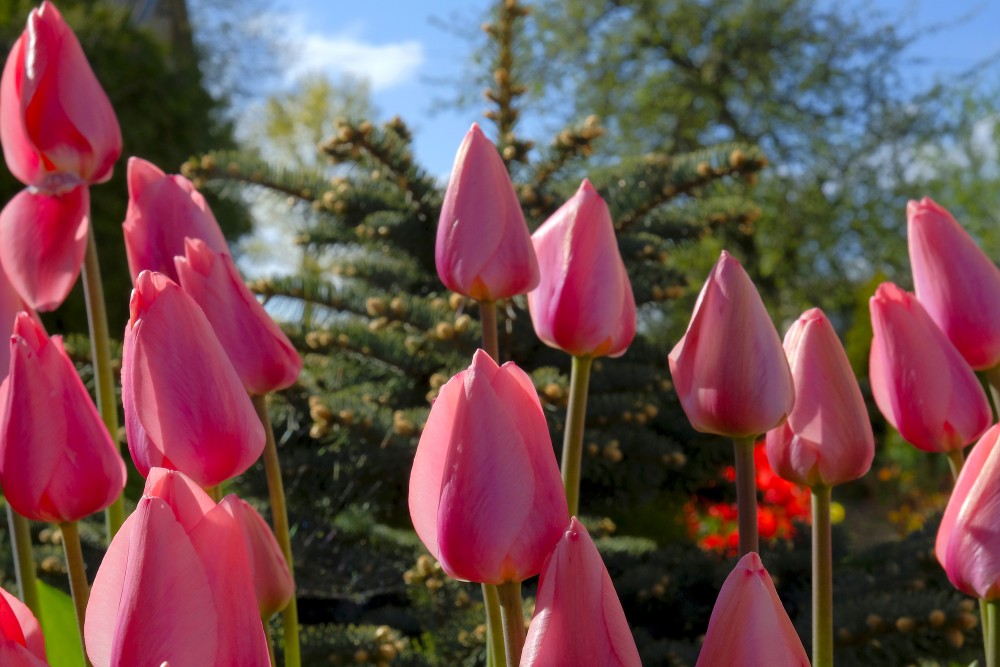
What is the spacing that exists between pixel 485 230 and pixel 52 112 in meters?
0.36

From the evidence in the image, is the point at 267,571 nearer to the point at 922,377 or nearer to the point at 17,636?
the point at 17,636

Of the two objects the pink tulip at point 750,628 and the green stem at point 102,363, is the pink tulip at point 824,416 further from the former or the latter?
the green stem at point 102,363

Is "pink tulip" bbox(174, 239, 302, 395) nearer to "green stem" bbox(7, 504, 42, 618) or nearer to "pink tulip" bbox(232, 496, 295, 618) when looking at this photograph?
"pink tulip" bbox(232, 496, 295, 618)

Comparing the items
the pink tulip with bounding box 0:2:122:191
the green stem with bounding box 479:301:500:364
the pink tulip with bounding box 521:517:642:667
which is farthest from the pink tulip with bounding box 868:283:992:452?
the pink tulip with bounding box 0:2:122:191

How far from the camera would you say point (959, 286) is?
29.3 inches

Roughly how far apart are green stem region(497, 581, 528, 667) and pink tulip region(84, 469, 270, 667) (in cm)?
12

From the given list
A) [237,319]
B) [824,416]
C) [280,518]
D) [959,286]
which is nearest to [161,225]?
[237,319]

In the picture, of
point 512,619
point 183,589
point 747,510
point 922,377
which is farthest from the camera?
point 922,377

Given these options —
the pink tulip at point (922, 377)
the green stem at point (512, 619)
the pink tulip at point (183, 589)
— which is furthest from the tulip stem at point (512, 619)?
the pink tulip at point (922, 377)

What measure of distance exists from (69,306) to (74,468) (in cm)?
576

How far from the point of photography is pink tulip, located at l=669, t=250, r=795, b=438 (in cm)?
58

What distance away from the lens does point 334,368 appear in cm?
197

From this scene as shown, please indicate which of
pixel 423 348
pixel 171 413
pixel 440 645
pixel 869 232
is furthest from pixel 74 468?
pixel 869 232

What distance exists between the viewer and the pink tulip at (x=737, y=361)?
0.58 m
